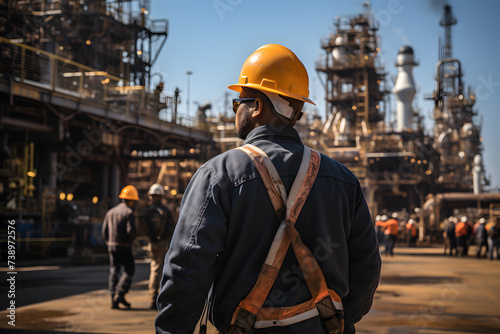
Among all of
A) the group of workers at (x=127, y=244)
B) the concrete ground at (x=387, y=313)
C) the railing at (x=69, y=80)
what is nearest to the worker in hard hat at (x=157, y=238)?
the group of workers at (x=127, y=244)

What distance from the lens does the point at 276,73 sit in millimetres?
2758

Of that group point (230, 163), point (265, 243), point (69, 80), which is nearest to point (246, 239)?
point (265, 243)

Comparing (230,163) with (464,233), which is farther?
(464,233)

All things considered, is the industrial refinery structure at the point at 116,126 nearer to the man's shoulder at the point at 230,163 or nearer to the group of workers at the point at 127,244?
the group of workers at the point at 127,244

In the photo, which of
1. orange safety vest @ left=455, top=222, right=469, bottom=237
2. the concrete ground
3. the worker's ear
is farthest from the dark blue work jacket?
orange safety vest @ left=455, top=222, right=469, bottom=237

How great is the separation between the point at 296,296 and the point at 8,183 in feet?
72.7

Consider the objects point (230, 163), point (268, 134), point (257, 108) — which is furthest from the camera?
point (257, 108)

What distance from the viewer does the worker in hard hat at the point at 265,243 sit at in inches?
89.7

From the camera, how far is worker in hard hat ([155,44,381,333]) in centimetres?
228

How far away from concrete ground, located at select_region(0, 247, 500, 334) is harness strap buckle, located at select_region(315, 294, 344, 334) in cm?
537

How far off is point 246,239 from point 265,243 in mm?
86

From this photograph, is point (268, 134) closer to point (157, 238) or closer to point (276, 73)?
point (276, 73)

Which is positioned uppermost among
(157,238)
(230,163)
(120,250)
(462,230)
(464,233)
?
(230,163)

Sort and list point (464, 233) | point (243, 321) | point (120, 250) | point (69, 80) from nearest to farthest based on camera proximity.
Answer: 1. point (243, 321)
2. point (120, 250)
3. point (464, 233)
4. point (69, 80)
